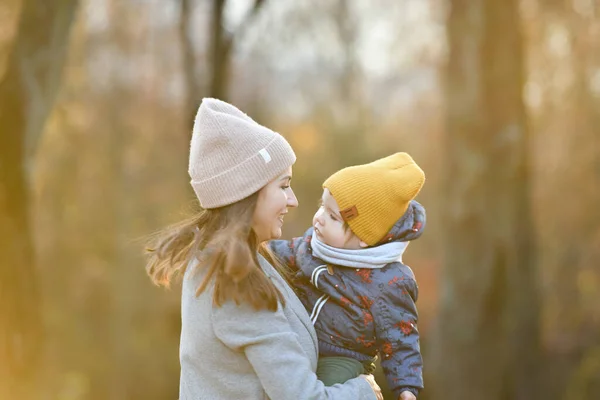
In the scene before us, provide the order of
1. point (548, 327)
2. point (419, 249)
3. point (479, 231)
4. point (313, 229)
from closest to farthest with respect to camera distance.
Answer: point (313, 229)
point (479, 231)
point (548, 327)
point (419, 249)

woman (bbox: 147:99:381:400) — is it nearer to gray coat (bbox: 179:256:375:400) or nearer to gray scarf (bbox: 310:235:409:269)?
gray coat (bbox: 179:256:375:400)

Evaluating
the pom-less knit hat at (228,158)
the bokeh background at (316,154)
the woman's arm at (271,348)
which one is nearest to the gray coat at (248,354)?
the woman's arm at (271,348)

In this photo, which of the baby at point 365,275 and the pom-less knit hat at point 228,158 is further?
the baby at point 365,275

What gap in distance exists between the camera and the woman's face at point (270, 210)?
2.41 meters

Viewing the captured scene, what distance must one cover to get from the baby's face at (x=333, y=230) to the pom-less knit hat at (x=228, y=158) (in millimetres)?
337

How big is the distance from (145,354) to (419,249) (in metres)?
4.83

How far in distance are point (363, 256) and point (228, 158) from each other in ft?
1.80

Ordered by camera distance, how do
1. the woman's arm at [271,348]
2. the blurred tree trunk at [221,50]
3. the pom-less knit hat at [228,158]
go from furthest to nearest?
the blurred tree trunk at [221,50] < the pom-less knit hat at [228,158] < the woman's arm at [271,348]

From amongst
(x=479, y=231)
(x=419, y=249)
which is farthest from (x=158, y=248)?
(x=419, y=249)

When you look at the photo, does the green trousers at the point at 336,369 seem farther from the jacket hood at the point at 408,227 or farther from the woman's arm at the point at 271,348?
the jacket hood at the point at 408,227

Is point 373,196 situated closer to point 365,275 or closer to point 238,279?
point 365,275

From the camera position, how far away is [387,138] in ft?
49.6

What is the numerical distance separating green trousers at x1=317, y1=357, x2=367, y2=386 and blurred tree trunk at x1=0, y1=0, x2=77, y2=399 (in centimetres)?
424

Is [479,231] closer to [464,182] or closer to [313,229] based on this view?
[464,182]
